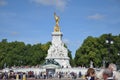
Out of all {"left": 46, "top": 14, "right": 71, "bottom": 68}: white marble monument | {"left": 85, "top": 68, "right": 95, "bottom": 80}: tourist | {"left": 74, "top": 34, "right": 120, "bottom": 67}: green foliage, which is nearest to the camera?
{"left": 85, "top": 68, "right": 95, "bottom": 80}: tourist

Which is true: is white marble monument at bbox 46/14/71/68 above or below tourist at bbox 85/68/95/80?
above

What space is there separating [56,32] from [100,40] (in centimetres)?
2209

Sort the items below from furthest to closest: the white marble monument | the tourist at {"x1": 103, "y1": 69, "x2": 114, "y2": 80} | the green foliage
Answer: the green foliage, the white marble monument, the tourist at {"x1": 103, "y1": 69, "x2": 114, "y2": 80}

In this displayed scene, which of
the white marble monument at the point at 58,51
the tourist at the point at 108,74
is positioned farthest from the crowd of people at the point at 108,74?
the white marble monument at the point at 58,51

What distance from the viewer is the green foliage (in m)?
100

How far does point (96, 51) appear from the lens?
10188 cm

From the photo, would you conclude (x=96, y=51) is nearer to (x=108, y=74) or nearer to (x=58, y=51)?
(x=58, y=51)

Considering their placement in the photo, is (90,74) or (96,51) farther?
(96,51)

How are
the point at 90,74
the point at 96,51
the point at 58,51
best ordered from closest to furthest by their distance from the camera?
the point at 90,74 < the point at 58,51 < the point at 96,51

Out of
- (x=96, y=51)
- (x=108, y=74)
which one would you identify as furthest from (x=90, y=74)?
(x=96, y=51)

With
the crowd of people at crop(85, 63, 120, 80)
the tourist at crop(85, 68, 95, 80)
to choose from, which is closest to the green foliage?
the tourist at crop(85, 68, 95, 80)

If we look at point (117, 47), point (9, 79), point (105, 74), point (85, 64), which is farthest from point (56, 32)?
point (105, 74)

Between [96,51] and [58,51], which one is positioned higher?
[96,51]

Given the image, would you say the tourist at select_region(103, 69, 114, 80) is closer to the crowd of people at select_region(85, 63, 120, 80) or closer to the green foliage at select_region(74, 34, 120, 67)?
the crowd of people at select_region(85, 63, 120, 80)
